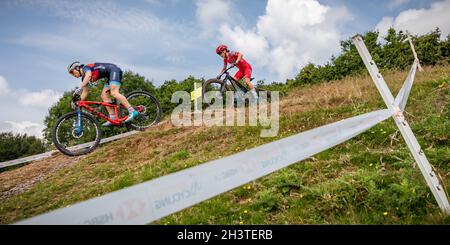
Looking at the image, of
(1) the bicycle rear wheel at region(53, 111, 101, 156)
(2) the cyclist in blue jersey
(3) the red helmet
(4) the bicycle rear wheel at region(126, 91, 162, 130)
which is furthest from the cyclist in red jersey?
(1) the bicycle rear wheel at region(53, 111, 101, 156)

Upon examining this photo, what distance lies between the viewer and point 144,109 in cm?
901

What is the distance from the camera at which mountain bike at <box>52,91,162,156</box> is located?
24.4 ft

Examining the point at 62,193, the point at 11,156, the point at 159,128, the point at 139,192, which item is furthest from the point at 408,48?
the point at 11,156

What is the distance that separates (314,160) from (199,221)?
232 cm

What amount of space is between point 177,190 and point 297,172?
385cm

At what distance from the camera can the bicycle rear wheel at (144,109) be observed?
9031 millimetres

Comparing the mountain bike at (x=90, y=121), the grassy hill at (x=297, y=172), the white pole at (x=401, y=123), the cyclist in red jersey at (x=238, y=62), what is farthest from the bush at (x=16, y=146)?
the white pole at (x=401, y=123)

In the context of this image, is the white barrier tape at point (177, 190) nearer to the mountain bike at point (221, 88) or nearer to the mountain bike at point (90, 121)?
the mountain bike at point (90, 121)

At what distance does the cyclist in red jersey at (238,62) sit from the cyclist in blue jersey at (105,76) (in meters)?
3.67

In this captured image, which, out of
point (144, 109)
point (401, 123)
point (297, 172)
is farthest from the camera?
point (144, 109)

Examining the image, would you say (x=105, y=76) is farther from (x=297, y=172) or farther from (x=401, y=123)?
(x=401, y=123)

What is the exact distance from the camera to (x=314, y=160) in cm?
555

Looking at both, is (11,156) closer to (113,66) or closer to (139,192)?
(113,66)

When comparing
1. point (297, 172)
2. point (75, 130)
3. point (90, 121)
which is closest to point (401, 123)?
point (297, 172)
